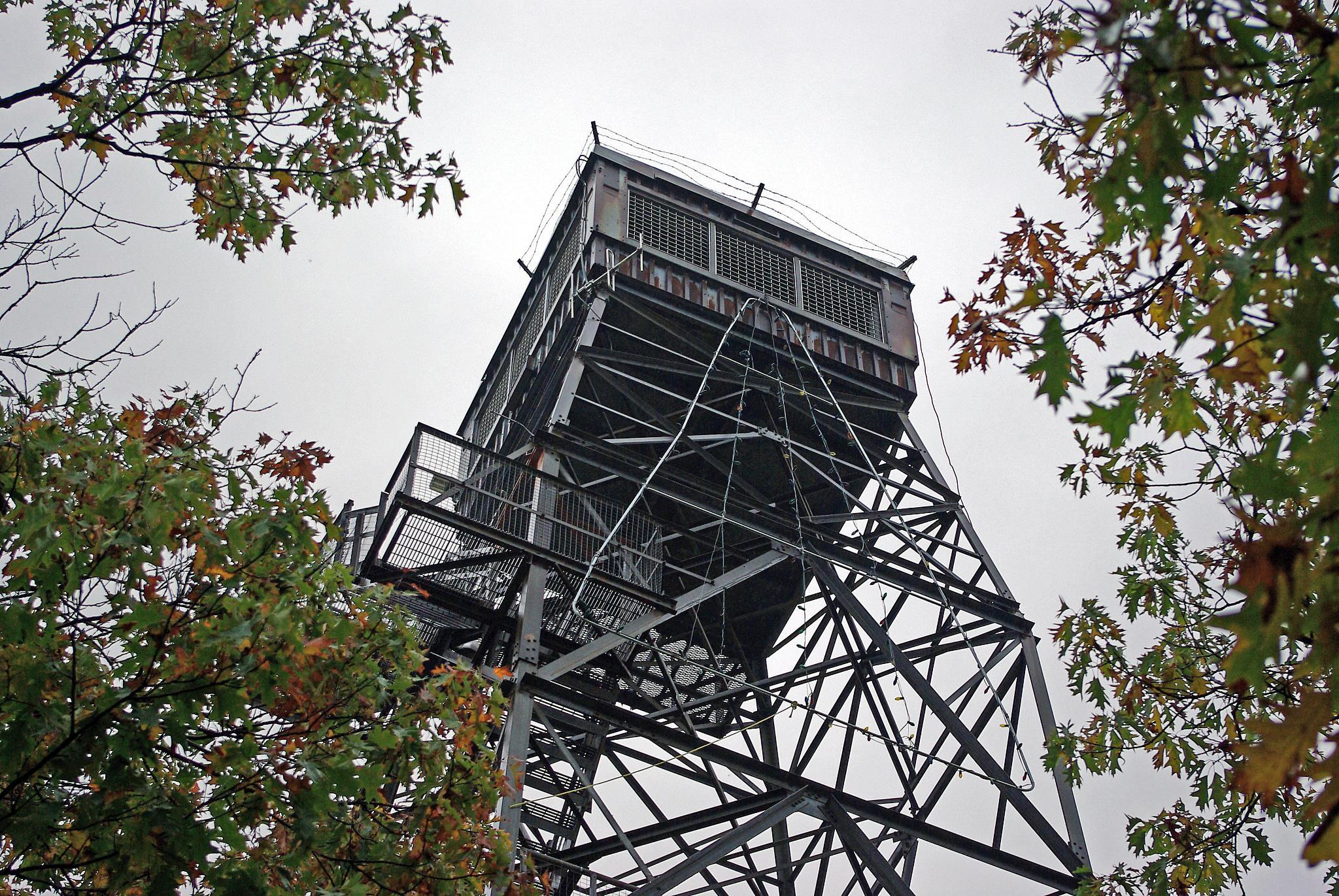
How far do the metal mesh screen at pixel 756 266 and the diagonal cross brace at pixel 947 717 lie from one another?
194 inches

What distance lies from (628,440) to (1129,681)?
7.18 m

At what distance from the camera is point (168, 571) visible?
25.2 ft

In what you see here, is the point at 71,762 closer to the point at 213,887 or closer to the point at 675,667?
the point at 213,887

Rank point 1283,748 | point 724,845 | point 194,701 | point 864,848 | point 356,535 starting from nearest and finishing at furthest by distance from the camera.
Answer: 1. point 1283,748
2. point 194,701
3. point 724,845
4. point 864,848
5. point 356,535

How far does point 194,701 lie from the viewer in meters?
5.67

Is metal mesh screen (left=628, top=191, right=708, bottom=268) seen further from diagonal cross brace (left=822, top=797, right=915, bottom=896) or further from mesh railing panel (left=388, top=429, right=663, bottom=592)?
diagonal cross brace (left=822, top=797, right=915, bottom=896)

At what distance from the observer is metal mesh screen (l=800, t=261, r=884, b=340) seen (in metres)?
19.0

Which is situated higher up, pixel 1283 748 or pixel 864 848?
pixel 864 848

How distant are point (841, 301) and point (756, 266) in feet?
5.10

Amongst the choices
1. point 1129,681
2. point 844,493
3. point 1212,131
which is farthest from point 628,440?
point 1212,131

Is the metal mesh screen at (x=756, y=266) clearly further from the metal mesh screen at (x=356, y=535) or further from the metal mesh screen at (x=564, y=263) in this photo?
the metal mesh screen at (x=356, y=535)

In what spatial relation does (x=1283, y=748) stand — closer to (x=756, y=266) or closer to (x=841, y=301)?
(x=756, y=266)

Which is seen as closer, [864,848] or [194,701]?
[194,701]

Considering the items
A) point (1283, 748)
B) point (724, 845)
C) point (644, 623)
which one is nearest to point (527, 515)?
point (644, 623)
